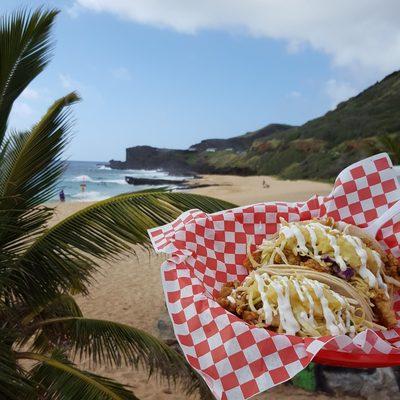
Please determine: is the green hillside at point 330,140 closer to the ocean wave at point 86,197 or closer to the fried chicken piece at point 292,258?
the ocean wave at point 86,197

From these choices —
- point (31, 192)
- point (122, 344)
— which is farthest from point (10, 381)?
point (31, 192)

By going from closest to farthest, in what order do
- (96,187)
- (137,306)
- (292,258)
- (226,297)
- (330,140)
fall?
1. (226,297)
2. (292,258)
3. (137,306)
4. (330,140)
5. (96,187)

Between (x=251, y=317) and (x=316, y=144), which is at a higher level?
(x=316, y=144)

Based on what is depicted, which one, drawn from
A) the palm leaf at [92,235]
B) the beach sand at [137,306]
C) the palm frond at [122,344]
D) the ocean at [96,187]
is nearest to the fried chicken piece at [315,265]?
the palm leaf at [92,235]

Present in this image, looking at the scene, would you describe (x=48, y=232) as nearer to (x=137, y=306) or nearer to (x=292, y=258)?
(x=292, y=258)

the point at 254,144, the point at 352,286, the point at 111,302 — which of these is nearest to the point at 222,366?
the point at 352,286

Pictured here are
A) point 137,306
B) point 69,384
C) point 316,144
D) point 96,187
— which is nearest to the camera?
point 69,384

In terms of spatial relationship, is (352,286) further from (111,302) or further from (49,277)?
(111,302)

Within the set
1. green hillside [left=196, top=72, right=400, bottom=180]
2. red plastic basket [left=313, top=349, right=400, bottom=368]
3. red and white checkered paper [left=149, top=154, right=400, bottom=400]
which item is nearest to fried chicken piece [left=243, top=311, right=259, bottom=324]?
red and white checkered paper [left=149, top=154, right=400, bottom=400]
